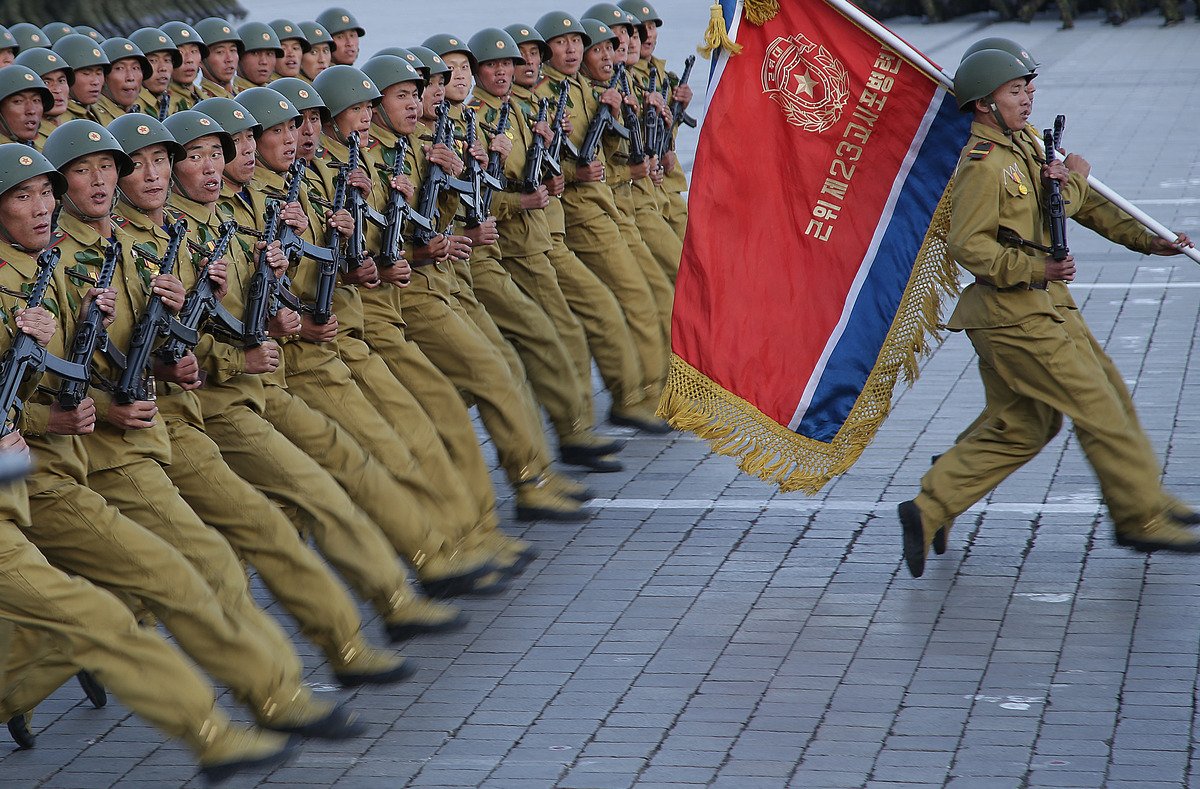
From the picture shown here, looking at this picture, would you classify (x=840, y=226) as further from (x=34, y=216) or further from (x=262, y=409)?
(x=34, y=216)

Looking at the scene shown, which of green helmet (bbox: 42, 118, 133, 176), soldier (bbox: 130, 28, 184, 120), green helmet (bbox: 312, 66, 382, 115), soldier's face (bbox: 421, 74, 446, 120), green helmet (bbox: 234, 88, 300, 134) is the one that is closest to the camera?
green helmet (bbox: 42, 118, 133, 176)

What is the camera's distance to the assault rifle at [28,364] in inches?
188

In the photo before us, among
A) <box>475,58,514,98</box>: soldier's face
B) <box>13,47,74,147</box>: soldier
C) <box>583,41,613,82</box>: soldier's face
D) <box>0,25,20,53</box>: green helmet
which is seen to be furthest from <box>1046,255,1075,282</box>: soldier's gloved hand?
<box>0,25,20,53</box>: green helmet

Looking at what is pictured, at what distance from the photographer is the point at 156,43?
9656 millimetres

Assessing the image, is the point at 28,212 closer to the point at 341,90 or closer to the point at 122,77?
the point at 341,90

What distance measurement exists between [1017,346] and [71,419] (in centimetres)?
337

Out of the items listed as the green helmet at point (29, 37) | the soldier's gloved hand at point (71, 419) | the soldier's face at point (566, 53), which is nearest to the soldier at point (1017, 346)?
the soldier's face at point (566, 53)

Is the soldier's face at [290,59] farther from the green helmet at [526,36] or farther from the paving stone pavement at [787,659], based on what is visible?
the paving stone pavement at [787,659]

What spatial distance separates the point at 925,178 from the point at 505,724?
111 inches

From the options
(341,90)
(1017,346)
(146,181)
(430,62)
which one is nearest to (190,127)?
(146,181)

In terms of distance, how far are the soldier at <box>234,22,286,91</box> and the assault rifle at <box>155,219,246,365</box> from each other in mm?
4108

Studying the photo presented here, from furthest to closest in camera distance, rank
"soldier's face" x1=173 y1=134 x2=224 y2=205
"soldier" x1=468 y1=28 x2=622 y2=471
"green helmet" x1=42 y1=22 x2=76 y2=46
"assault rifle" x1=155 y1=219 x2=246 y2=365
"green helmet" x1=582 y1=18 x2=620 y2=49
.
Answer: "green helmet" x1=42 y1=22 x2=76 y2=46 → "green helmet" x1=582 y1=18 x2=620 y2=49 → "soldier" x1=468 y1=28 x2=622 y2=471 → "soldier's face" x1=173 y1=134 x2=224 y2=205 → "assault rifle" x1=155 y1=219 x2=246 y2=365

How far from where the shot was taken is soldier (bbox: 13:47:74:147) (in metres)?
8.41

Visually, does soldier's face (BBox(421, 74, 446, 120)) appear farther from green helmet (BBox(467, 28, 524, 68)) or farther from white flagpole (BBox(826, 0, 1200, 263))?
white flagpole (BBox(826, 0, 1200, 263))
